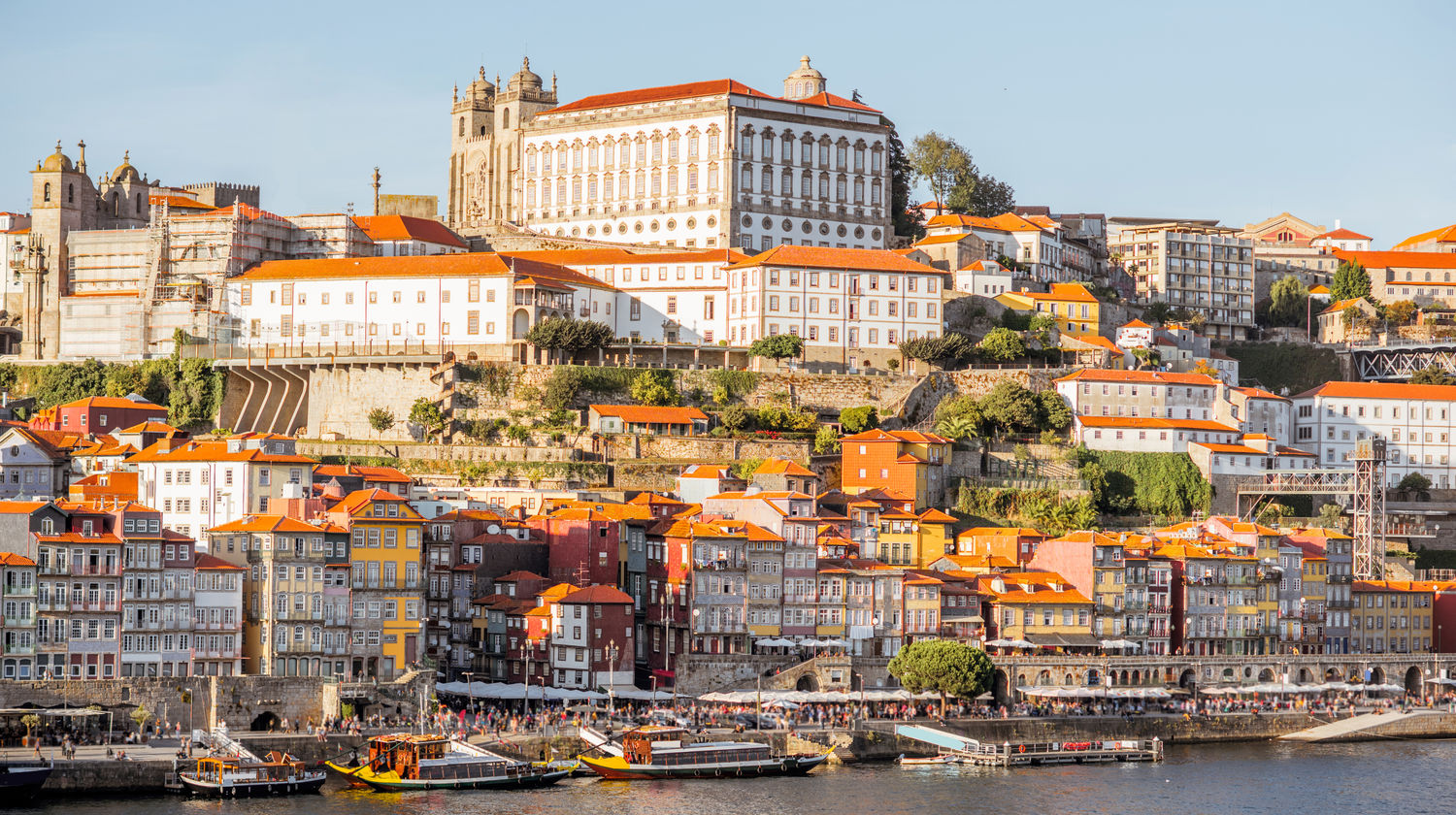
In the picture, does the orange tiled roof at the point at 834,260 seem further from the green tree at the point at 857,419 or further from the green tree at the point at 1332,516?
the green tree at the point at 1332,516

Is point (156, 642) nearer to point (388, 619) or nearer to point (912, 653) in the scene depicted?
point (388, 619)

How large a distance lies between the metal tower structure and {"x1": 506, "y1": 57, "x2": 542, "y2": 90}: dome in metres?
57.9

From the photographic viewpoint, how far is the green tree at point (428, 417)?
3816 inches

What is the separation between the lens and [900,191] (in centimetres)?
12925

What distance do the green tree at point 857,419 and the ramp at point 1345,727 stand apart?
81.3 ft

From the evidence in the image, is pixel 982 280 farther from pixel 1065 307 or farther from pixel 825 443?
pixel 825 443

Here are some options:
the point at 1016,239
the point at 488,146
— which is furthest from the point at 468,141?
the point at 1016,239

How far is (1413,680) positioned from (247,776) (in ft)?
165

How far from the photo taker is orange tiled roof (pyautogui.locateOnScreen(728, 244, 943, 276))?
106 metres

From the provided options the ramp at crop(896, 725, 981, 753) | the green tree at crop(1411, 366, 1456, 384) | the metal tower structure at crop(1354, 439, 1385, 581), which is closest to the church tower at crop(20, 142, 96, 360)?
the ramp at crop(896, 725, 981, 753)

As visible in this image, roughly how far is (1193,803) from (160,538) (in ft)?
109

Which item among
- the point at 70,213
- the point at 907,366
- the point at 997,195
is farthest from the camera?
the point at 997,195

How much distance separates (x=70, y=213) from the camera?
4596 inches

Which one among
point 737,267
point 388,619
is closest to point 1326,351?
point 737,267
